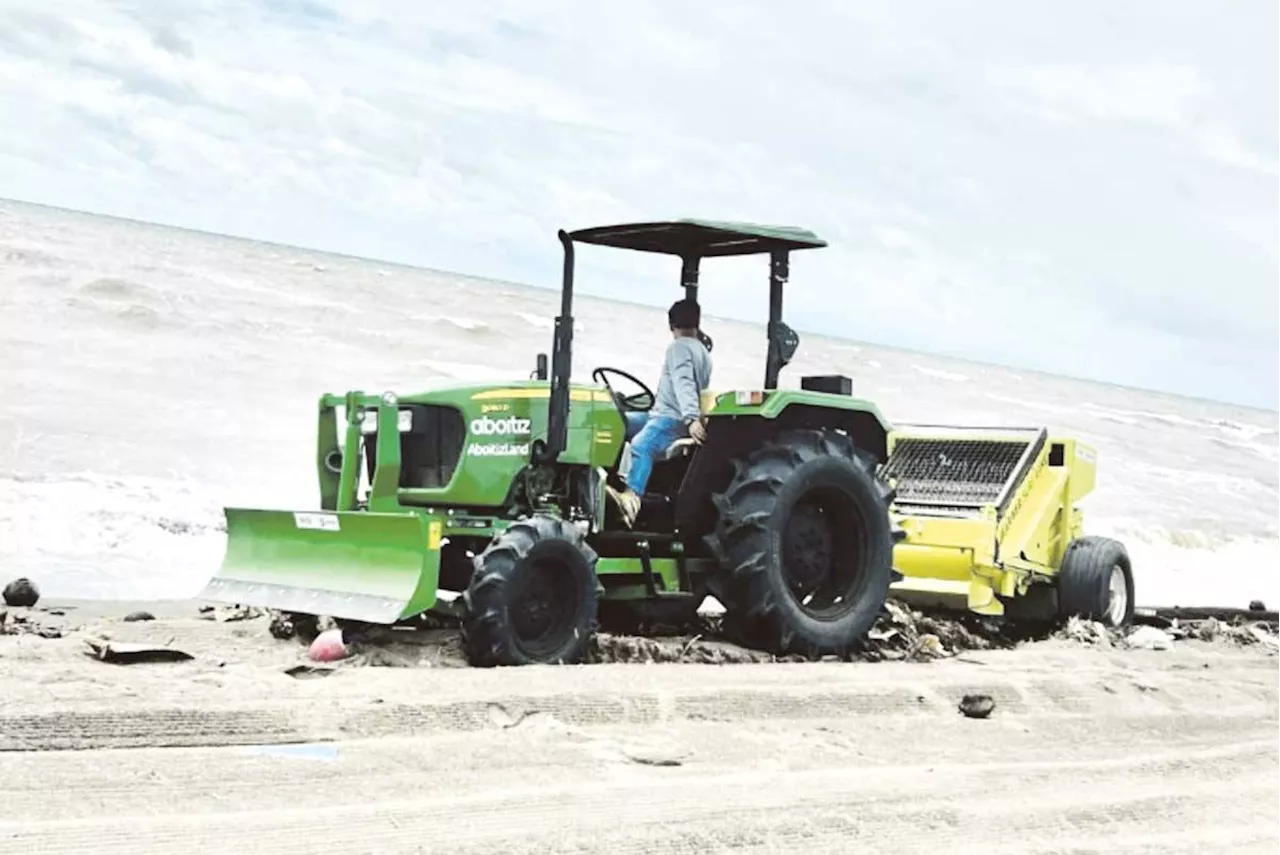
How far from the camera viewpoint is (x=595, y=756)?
531cm

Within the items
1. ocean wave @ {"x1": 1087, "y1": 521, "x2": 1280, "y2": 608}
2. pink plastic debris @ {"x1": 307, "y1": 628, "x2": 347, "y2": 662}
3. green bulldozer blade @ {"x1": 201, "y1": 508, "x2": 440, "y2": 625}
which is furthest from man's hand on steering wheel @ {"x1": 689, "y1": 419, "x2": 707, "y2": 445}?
ocean wave @ {"x1": 1087, "y1": 521, "x2": 1280, "y2": 608}

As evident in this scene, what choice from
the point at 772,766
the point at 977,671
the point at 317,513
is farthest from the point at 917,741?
the point at 317,513

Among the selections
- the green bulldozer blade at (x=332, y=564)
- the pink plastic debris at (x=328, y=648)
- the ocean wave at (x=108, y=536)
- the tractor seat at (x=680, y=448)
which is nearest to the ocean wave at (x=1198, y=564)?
the tractor seat at (x=680, y=448)

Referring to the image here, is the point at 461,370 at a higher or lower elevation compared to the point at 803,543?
higher

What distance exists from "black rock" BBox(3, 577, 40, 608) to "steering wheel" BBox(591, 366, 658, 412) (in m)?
3.57

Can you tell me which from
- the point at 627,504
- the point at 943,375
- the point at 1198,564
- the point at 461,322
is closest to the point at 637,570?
the point at 627,504

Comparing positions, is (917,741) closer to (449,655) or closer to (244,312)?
(449,655)

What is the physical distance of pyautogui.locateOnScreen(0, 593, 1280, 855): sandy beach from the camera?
435 cm

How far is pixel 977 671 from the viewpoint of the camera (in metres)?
7.59

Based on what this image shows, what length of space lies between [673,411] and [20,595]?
4.01m

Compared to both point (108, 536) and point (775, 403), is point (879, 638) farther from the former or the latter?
point (108, 536)

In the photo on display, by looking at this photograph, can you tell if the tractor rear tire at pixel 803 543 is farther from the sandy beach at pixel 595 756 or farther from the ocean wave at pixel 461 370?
the ocean wave at pixel 461 370

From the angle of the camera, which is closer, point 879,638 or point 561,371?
point 561,371

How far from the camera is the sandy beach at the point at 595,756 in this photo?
435cm
